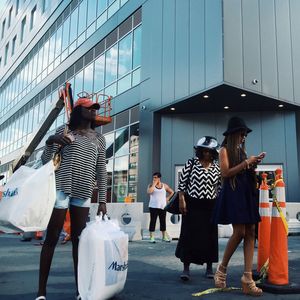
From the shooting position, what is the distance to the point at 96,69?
65.6ft

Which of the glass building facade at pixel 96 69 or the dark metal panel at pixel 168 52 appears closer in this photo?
the dark metal panel at pixel 168 52

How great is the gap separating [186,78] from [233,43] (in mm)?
2173

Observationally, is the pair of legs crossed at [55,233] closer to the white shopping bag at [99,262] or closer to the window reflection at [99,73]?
the white shopping bag at [99,262]

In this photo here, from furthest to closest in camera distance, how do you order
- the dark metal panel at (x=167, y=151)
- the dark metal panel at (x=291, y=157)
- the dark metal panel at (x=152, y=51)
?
the dark metal panel at (x=167, y=151), the dark metal panel at (x=152, y=51), the dark metal panel at (x=291, y=157)

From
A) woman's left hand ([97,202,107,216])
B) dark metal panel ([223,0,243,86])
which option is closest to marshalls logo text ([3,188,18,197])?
woman's left hand ([97,202,107,216])

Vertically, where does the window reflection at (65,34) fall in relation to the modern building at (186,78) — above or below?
above

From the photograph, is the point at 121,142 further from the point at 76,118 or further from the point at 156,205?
the point at 76,118

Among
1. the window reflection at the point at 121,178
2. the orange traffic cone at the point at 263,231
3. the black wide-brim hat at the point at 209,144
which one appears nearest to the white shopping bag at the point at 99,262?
the black wide-brim hat at the point at 209,144

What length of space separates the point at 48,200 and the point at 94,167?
630 millimetres

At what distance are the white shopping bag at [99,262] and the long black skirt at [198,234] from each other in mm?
1485

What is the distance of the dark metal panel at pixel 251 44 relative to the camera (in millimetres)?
13125

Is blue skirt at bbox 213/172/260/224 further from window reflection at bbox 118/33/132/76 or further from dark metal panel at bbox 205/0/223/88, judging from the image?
window reflection at bbox 118/33/132/76

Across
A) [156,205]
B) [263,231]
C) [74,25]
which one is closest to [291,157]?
[156,205]

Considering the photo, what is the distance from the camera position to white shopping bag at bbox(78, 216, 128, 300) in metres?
2.88
